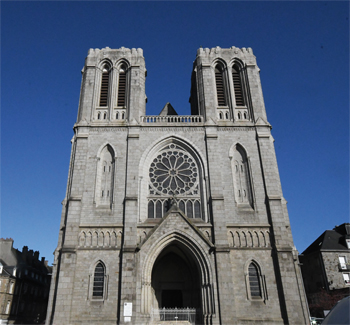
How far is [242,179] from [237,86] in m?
8.37

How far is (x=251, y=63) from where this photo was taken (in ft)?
84.0

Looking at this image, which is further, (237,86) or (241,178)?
(237,86)

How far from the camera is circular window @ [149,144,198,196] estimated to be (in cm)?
2089

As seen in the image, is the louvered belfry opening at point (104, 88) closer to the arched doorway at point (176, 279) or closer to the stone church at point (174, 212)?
the stone church at point (174, 212)

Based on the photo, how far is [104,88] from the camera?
24938mm

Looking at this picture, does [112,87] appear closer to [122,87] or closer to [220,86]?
[122,87]

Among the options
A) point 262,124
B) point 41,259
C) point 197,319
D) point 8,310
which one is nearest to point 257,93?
point 262,124

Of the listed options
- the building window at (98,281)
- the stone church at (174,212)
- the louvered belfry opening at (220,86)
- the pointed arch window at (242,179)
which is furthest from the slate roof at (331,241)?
the building window at (98,281)

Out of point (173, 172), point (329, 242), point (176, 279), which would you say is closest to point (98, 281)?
point (176, 279)

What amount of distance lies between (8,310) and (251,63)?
31.9 meters

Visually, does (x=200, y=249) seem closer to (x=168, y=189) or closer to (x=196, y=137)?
(x=168, y=189)

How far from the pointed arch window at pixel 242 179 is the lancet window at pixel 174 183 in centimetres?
257

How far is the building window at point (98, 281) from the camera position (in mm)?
17250

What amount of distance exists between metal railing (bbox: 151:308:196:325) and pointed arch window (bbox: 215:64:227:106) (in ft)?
48.8
